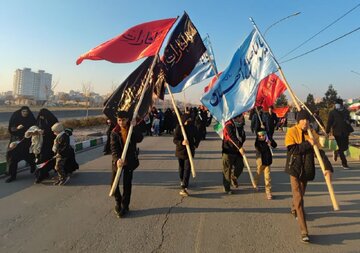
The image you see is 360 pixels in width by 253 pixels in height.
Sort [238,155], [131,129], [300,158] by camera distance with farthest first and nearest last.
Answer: [238,155]
[131,129]
[300,158]

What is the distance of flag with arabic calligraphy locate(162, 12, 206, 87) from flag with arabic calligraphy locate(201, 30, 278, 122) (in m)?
0.73

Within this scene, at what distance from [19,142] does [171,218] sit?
5.12m

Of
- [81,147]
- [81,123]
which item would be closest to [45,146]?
[81,147]

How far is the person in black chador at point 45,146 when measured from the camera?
27.2 feet

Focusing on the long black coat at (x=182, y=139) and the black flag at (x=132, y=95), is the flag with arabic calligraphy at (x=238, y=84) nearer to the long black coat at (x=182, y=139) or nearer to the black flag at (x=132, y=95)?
the long black coat at (x=182, y=139)

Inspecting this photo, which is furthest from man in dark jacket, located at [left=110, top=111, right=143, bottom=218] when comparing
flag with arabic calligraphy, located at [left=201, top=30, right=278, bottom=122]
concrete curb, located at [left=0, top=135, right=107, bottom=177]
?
concrete curb, located at [left=0, top=135, right=107, bottom=177]

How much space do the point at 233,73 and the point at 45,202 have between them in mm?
4399

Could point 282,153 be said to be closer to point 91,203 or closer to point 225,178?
point 225,178

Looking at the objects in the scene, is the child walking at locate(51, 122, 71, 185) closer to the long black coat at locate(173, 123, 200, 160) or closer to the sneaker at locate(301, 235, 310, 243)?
the long black coat at locate(173, 123, 200, 160)

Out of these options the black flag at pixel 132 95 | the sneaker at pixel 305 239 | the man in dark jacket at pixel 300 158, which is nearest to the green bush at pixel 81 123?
the black flag at pixel 132 95

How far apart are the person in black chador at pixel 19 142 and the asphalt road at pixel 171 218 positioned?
42 cm

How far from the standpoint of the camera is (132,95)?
6250 mm

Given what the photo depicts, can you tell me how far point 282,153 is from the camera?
13.9 metres

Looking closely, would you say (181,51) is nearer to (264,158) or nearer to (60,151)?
(264,158)
